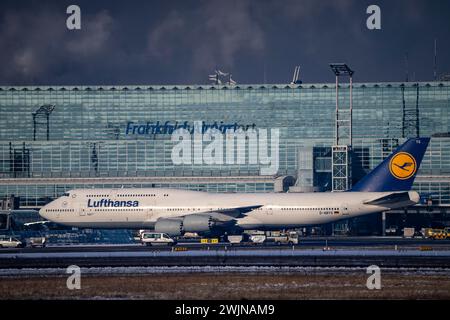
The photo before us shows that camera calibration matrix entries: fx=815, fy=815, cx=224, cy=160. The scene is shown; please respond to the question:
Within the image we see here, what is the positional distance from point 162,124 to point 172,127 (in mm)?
1953

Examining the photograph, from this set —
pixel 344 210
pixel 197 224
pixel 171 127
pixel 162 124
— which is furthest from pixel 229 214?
pixel 162 124

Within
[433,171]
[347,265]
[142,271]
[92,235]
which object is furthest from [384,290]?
[433,171]

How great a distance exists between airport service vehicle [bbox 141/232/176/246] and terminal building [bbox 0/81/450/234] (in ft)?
153

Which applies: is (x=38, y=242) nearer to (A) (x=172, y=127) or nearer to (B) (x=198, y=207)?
(B) (x=198, y=207)

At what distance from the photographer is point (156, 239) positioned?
83.9m

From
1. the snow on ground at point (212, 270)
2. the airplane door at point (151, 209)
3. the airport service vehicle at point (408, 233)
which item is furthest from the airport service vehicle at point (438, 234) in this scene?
the snow on ground at point (212, 270)

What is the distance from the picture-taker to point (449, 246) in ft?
256

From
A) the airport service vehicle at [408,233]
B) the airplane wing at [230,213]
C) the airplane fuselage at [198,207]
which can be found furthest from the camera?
the airport service vehicle at [408,233]

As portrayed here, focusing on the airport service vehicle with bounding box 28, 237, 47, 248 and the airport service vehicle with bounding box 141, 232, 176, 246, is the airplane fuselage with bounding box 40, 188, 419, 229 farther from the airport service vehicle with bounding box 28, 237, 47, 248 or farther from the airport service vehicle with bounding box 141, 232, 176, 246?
the airport service vehicle with bounding box 28, 237, 47, 248

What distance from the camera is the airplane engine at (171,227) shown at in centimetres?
8512

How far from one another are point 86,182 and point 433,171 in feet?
184

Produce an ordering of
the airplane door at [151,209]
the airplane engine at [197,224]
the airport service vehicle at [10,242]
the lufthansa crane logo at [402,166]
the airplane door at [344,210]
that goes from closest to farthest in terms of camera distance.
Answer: the airport service vehicle at [10,242] < the airplane engine at [197,224] < the airplane door at [344,210] < the airplane door at [151,209] < the lufthansa crane logo at [402,166]

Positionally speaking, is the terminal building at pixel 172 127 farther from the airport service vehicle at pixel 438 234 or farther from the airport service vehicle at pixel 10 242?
the airport service vehicle at pixel 10 242
